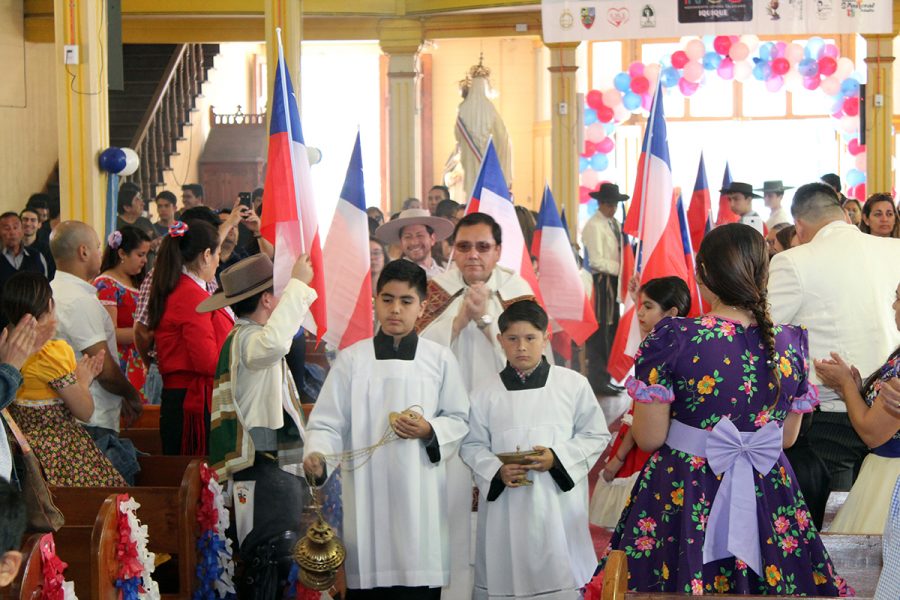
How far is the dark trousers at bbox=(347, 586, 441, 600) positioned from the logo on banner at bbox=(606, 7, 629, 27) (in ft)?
27.2

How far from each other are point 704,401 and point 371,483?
1.38m

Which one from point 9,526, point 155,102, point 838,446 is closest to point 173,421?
point 838,446

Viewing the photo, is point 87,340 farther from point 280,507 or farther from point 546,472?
point 546,472

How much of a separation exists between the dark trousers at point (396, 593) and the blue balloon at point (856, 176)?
13.8 meters

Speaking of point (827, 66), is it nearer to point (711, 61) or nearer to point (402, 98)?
point (711, 61)

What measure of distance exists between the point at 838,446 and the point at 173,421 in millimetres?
2698

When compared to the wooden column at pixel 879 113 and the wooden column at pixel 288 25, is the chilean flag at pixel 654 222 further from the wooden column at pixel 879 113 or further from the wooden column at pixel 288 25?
the wooden column at pixel 879 113

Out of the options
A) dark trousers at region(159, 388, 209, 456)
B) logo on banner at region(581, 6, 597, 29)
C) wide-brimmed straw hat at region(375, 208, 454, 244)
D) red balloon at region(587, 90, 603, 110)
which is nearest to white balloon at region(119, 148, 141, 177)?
wide-brimmed straw hat at region(375, 208, 454, 244)

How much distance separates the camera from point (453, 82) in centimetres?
2056

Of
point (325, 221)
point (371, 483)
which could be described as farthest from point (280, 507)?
point (325, 221)

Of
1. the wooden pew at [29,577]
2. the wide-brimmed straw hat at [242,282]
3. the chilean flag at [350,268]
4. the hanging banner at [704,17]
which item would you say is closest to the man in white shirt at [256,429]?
the wide-brimmed straw hat at [242,282]

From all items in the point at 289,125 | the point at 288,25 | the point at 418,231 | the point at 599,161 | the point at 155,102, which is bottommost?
the point at 418,231

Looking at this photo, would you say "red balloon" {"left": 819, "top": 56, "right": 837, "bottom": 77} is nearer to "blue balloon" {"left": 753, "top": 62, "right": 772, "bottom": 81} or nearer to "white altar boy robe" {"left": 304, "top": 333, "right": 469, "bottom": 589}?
"blue balloon" {"left": 753, "top": 62, "right": 772, "bottom": 81}

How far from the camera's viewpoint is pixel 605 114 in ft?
57.0
